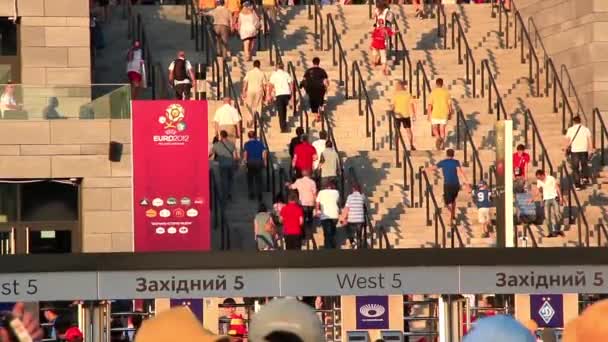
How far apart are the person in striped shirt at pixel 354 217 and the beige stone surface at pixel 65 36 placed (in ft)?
24.4

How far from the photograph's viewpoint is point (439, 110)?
3981 cm

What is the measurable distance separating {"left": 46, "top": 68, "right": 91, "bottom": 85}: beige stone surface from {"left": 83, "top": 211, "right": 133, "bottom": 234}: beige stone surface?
184 inches

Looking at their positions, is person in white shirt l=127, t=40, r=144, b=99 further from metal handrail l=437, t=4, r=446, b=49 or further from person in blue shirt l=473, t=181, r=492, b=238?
person in blue shirt l=473, t=181, r=492, b=238

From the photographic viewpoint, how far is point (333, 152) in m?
37.0

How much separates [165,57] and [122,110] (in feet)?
23.0

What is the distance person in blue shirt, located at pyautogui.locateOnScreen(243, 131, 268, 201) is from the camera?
122ft

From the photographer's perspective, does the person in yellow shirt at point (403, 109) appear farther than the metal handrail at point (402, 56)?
No

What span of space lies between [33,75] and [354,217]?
814 cm

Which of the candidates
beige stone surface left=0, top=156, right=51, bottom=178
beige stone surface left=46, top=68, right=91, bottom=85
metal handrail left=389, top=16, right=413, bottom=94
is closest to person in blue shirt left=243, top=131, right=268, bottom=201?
beige stone surface left=0, top=156, right=51, bottom=178

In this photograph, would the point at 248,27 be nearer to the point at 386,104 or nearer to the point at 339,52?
the point at 339,52

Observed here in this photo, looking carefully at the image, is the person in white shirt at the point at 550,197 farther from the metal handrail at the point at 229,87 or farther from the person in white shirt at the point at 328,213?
the metal handrail at the point at 229,87

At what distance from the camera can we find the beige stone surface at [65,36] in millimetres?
40750

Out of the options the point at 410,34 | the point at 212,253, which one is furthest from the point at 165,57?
the point at 212,253

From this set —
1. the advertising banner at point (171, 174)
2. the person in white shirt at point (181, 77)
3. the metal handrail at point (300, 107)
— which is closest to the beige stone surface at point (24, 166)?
the advertising banner at point (171, 174)
